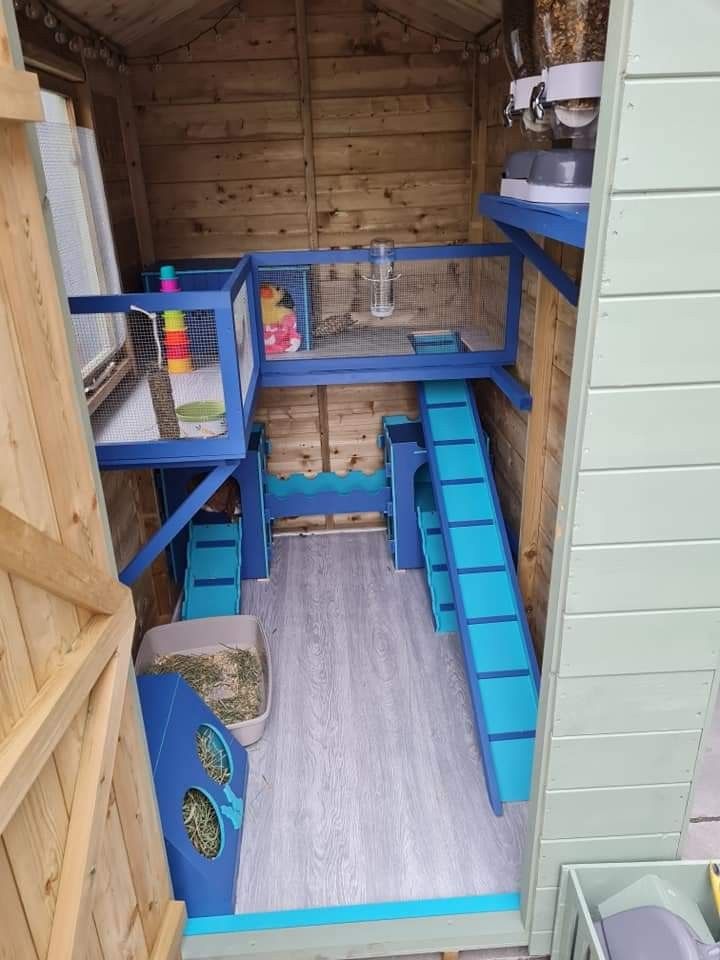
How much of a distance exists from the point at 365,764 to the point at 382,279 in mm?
1696

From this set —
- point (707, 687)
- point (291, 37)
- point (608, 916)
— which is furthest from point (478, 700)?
point (291, 37)

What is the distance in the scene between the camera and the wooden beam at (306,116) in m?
2.88

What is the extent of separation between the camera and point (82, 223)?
237 cm

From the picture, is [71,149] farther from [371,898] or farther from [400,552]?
[371,898]

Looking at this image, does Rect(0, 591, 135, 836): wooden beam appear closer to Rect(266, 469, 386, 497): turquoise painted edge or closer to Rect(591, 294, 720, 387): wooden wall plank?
Rect(591, 294, 720, 387): wooden wall plank

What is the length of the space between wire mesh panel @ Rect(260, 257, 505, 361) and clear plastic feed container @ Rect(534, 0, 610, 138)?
1.10m

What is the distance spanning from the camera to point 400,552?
133 inches

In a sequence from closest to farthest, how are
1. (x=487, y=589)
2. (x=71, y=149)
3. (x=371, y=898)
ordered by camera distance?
(x=371, y=898) < (x=71, y=149) < (x=487, y=589)

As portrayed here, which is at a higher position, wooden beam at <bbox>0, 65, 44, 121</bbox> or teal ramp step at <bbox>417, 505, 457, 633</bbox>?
wooden beam at <bbox>0, 65, 44, 121</bbox>

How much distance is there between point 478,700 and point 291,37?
268cm

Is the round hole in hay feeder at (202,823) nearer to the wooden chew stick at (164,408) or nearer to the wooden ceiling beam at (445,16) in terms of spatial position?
the wooden chew stick at (164,408)

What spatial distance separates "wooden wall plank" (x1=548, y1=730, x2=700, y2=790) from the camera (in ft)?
4.98

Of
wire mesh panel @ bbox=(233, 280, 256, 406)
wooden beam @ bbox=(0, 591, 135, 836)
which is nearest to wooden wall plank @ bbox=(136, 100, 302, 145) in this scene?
wire mesh panel @ bbox=(233, 280, 256, 406)

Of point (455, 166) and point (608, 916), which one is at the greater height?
point (455, 166)
